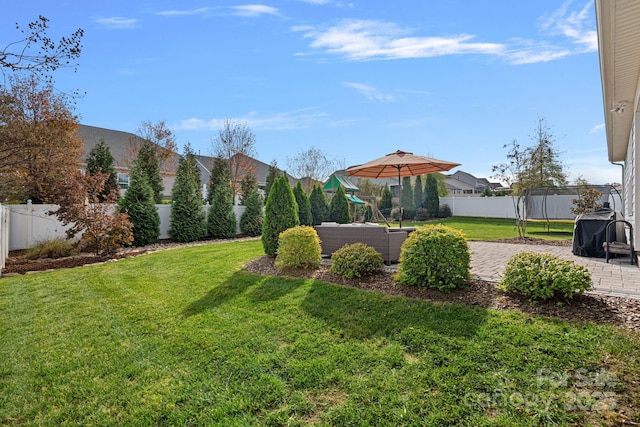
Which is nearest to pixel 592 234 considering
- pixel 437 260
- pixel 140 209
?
pixel 437 260

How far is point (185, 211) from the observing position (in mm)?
12914

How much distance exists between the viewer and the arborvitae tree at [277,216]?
23.9ft

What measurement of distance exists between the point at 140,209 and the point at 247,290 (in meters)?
8.30

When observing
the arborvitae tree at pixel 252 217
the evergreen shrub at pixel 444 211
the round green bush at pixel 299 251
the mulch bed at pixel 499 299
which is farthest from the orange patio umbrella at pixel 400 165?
the evergreen shrub at pixel 444 211

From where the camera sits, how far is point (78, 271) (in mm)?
7234

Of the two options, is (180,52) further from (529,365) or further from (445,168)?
(529,365)

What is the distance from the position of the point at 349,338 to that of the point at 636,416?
209cm

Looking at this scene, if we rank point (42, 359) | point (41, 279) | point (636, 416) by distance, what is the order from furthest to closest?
point (41, 279) < point (42, 359) < point (636, 416)

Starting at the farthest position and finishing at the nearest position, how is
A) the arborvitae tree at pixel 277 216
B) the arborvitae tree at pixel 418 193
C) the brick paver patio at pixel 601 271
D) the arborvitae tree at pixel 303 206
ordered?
the arborvitae tree at pixel 418 193 < the arborvitae tree at pixel 303 206 < the arborvitae tree at pixel 277 216 < the brick paver patio at pixel 601 271

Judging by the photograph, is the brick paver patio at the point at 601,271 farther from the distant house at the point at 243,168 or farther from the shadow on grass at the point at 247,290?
the distant house at the point at 243,168

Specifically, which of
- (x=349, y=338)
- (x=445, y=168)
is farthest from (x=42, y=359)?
(x=445, y=168)

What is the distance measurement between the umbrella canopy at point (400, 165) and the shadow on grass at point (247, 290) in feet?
11.3

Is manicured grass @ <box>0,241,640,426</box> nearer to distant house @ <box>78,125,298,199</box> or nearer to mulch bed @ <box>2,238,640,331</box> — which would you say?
mulch bed @ <box>2,238,640,331</box>

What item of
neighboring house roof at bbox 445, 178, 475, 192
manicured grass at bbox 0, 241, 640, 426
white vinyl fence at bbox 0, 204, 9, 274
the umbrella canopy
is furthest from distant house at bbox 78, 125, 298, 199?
neighboring house roof at bbox 445, 178, 475, 192
